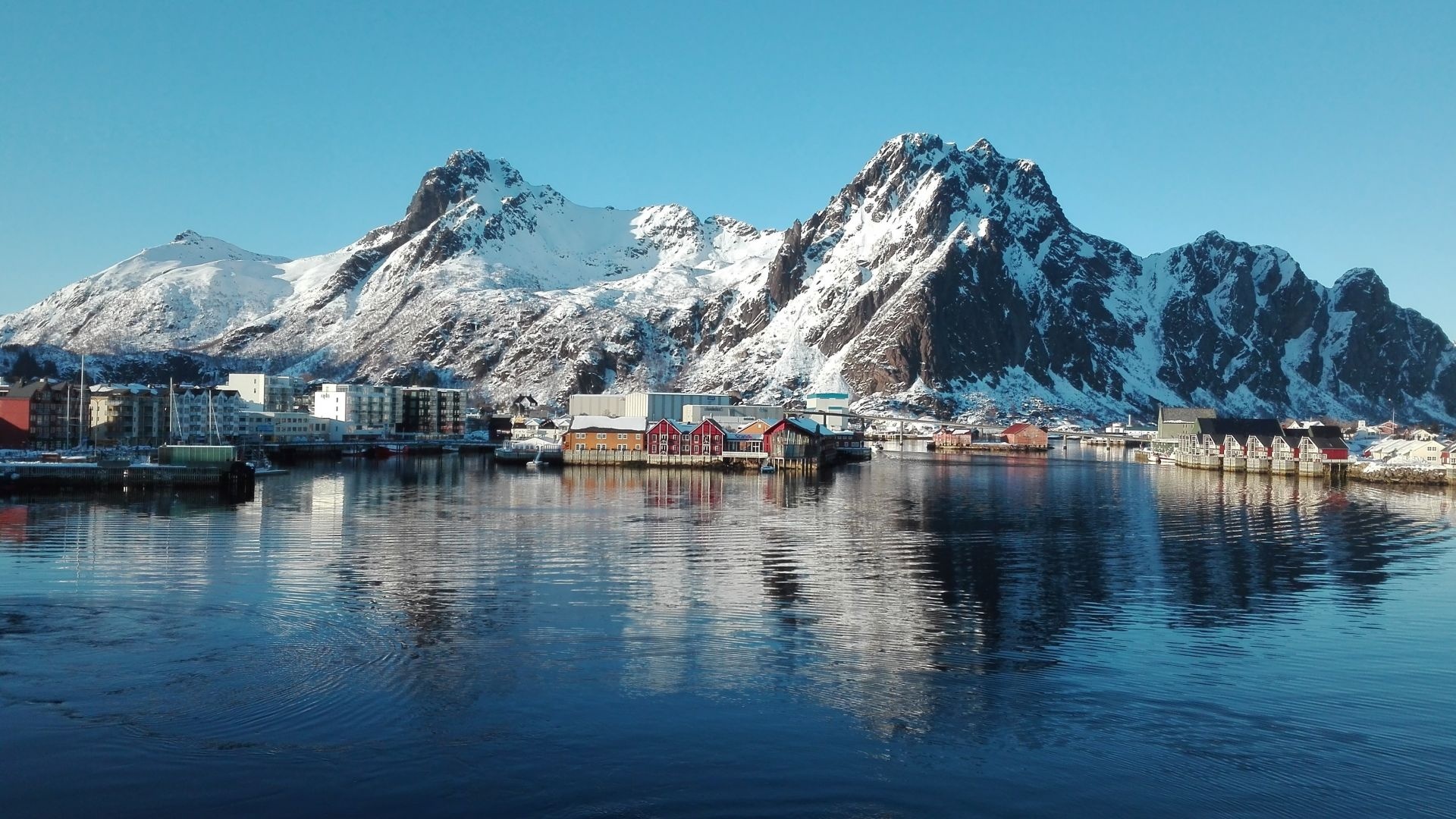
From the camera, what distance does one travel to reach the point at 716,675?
2033 centimetres

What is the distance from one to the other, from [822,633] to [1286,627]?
458 inches

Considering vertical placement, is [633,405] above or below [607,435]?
above

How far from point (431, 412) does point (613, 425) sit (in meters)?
72.1

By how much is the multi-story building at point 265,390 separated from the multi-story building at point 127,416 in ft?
128

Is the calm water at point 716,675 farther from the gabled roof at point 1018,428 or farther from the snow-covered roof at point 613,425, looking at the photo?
the gabled roof at point 1018,428

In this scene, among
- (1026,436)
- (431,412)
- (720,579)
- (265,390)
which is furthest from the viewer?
(1026,436)

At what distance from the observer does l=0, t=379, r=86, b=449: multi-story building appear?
93.4 metres

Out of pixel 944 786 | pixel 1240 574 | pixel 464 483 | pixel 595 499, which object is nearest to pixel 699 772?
pixel 944 786

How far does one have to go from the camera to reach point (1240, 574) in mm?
34094

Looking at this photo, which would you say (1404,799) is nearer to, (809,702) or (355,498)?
(809,702)

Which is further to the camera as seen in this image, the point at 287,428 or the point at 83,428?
the point at 287,428

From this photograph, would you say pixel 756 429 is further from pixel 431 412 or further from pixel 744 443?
pixel 431 412

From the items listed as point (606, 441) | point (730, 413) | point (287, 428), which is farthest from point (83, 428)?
point (730, 413)

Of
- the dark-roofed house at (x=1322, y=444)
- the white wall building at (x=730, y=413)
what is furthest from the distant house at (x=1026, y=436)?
the dark-roofed house at (x=1322, y=444)
